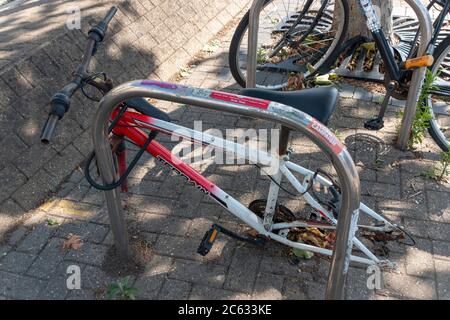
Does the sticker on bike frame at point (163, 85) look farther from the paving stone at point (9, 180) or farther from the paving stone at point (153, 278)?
the paving stone at point (9, 180)

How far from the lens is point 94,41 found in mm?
2064

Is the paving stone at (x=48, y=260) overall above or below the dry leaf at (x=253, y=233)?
above

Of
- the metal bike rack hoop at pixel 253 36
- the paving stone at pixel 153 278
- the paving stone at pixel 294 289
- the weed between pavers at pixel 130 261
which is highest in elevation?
the metal bike rack hoop at pixel 253 36

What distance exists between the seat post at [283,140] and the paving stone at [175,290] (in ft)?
3.11

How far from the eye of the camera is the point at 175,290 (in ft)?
7.89

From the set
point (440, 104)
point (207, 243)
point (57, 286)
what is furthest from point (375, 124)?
point (57, 286)

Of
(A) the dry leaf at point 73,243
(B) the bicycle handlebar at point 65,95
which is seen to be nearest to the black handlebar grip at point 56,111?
(B) the bicycle handlebar at point 65,95

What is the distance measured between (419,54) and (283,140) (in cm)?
152

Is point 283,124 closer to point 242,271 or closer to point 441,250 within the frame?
point 242,271

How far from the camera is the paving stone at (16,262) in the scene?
253 cm

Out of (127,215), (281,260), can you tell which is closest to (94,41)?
(127,215)

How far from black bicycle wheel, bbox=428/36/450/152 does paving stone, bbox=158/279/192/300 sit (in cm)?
230

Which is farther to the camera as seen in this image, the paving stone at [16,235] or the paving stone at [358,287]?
the paving stone at [16,235]

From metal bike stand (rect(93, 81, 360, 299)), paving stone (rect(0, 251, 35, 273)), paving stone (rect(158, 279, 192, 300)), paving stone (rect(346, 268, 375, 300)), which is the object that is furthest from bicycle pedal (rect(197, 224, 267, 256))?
paving stone (rect(0, 251, 35, 273))
